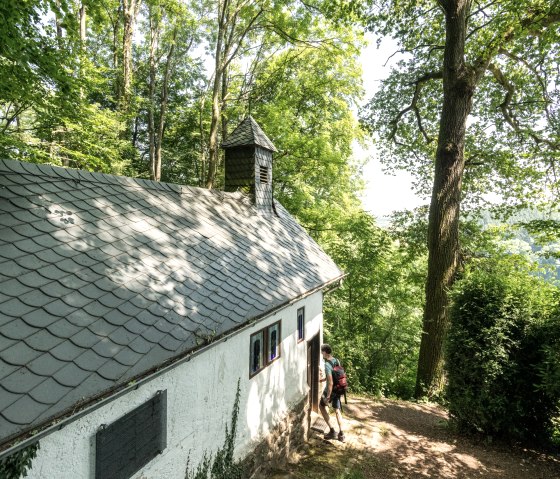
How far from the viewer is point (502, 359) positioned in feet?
24.8

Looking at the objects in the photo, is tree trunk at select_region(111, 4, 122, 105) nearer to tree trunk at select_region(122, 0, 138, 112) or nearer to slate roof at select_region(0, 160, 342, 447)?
tree trunk at select_region(122, 0, 138, 112)

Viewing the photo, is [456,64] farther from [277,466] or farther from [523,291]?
[277,466]

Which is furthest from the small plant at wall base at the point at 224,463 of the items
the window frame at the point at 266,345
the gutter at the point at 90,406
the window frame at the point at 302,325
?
the window frame at the point at 302,325

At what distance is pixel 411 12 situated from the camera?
39.1 ft

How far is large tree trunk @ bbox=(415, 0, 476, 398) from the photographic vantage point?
33.9 ft

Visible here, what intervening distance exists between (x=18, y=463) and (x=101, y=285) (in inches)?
68.6

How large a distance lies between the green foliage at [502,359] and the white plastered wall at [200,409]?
3.97 m

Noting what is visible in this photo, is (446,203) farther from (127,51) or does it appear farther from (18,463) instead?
(127,51)

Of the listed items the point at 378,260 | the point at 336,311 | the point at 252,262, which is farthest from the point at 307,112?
the point at 252,262

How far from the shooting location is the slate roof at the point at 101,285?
106 inches

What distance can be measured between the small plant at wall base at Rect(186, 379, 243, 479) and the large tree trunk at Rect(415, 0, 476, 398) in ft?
24.5

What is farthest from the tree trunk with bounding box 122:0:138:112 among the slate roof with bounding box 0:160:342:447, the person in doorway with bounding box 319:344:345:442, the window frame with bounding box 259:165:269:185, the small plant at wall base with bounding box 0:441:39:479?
the small plant at wall base with bounding box 0:441:39:479

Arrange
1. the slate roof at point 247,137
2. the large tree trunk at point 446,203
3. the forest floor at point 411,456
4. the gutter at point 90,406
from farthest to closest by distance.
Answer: the slate roof at point 247,137 < the large tree trunk at point 446,203 < the forest floor at point 411,456 < the gutter at point 90,406

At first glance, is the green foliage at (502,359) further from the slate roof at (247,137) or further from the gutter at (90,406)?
the slate roof at (247,137)
